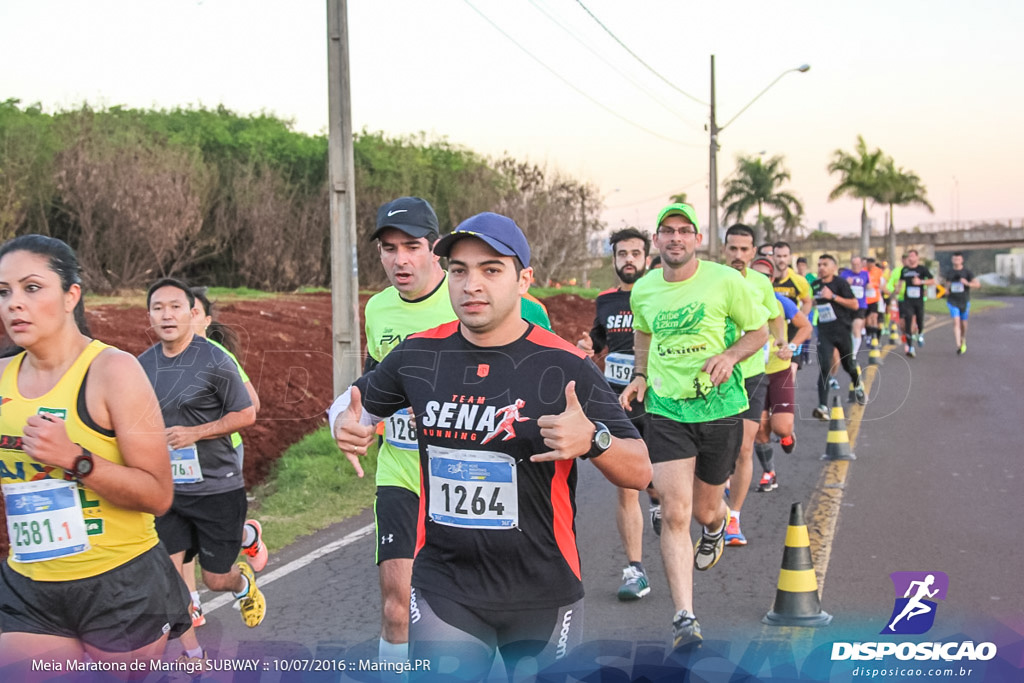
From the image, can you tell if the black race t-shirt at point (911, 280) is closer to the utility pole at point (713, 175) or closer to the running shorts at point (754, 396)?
the utility pole at point (713, 175)

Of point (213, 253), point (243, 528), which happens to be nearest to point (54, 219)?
point (213, 253)

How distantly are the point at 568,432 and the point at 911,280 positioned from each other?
2019 cm

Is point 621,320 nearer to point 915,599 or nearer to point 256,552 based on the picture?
point 915,599

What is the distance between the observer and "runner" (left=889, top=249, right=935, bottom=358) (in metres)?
21.1

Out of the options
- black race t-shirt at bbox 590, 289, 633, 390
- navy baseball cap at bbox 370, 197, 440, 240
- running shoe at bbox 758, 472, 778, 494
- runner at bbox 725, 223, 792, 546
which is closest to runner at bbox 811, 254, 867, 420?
running shoe at bbox 758, 472, 778, 494

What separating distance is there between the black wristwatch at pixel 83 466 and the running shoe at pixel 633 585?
3.59 meters

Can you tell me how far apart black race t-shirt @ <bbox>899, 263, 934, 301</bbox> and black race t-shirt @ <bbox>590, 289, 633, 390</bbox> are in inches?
608

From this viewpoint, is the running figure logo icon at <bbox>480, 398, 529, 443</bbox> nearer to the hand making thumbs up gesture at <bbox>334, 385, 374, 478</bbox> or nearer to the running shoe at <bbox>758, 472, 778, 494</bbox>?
the hand making thumbs up gesture at <bbox>334, 385, 374, 478</bbox>

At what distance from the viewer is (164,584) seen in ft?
11.7

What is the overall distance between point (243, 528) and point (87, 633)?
2494mm

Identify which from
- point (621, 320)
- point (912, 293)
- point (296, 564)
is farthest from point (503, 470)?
point (912, 293)

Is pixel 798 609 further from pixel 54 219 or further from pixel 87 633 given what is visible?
pixel 54 219

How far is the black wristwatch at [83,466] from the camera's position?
3229 mm

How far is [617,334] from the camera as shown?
7.39 metres
